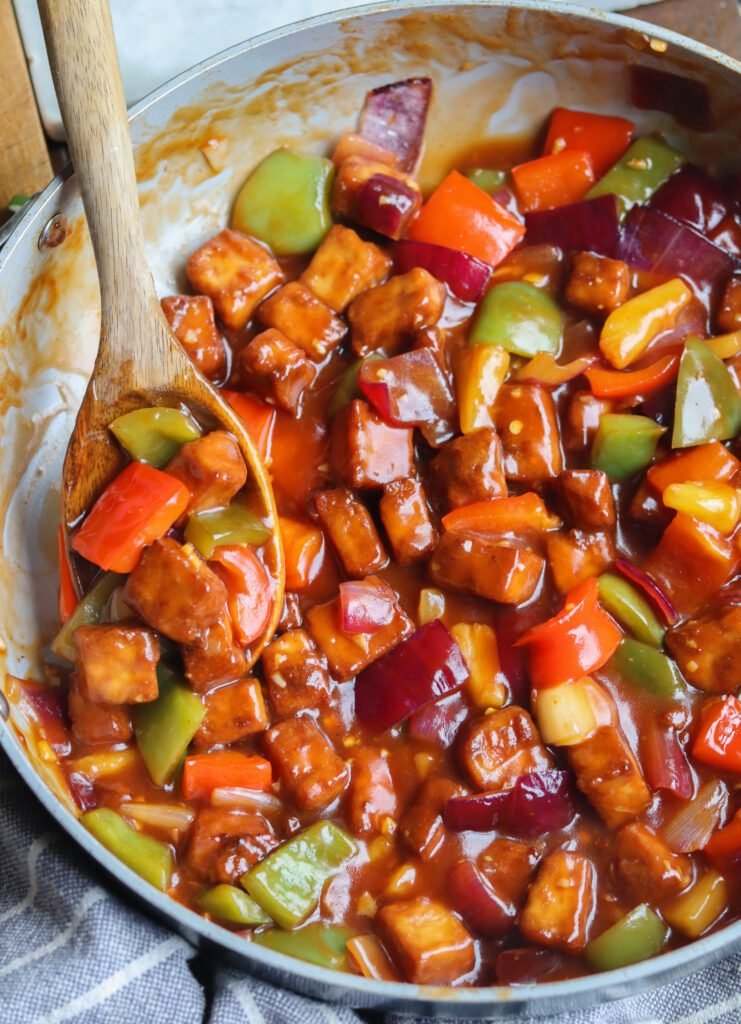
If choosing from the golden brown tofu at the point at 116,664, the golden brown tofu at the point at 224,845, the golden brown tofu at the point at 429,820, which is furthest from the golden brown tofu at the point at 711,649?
the golden brown tofu at the point at 116,664

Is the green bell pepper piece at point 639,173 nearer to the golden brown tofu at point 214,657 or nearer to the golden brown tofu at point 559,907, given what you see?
the golden brown tofu at point 214,657

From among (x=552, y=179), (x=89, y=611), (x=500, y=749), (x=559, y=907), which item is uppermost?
(x=552, y=179)

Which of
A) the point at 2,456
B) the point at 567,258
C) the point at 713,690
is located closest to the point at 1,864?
the point at 2,456

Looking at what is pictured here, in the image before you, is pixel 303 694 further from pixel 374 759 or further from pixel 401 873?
pixel 401 873

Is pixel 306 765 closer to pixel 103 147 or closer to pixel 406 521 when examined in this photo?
pixel 406 521

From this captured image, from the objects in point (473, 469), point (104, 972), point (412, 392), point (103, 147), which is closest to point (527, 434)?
point (473, 469)

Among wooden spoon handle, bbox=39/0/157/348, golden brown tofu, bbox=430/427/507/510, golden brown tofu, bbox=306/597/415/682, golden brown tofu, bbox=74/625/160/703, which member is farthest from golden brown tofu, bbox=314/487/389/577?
wooden spoon handle, bbox=39/0/157/348

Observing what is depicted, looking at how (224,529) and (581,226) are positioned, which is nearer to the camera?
(224,529)
